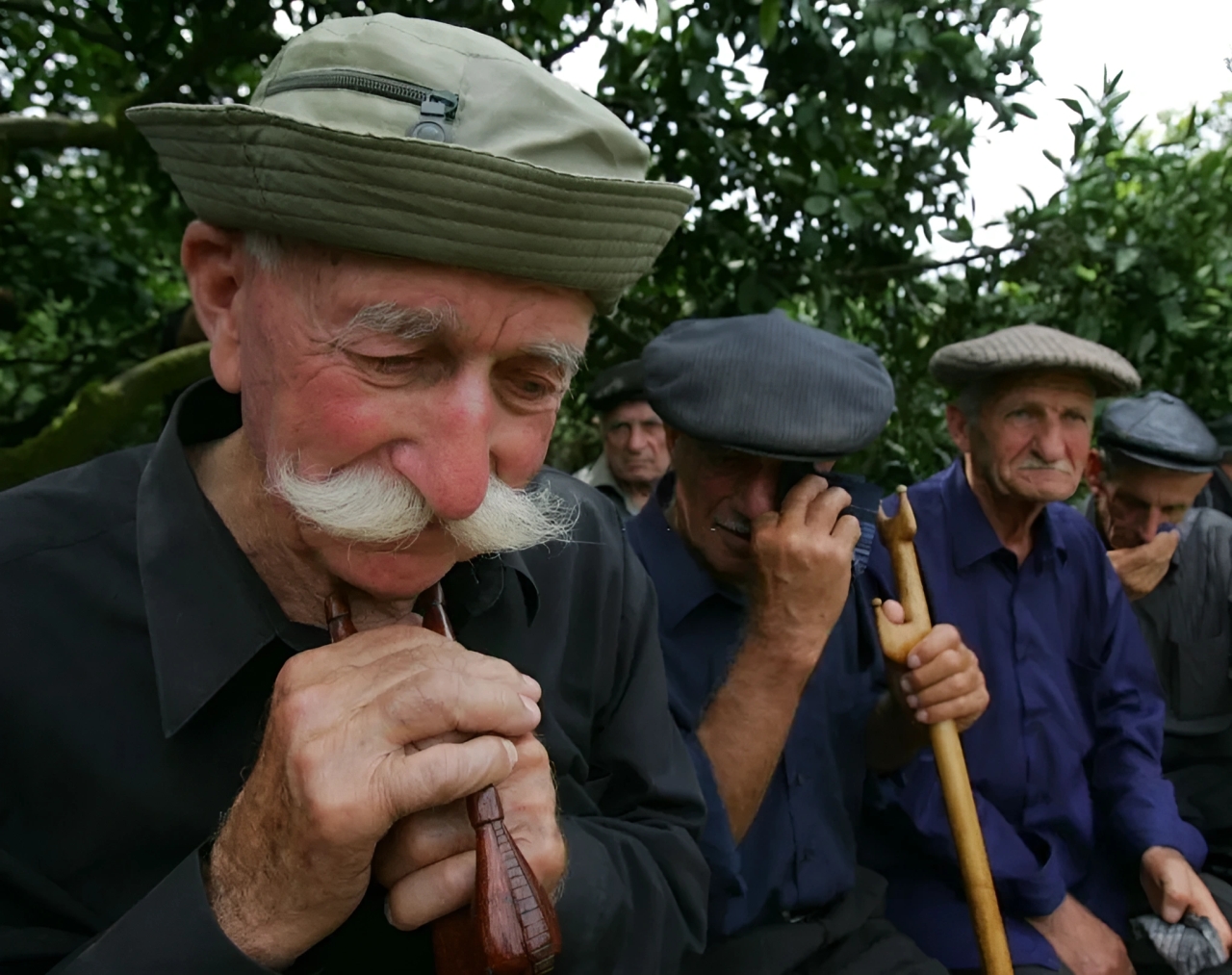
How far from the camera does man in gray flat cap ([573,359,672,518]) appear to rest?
507 centimetres

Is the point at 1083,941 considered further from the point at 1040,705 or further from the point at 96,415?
the point at 96,415

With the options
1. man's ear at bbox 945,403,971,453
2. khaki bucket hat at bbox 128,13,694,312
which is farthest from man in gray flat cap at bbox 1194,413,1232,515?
khaki bucket hat at bbox 128,13,694,312

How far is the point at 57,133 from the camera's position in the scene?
13.5 ft

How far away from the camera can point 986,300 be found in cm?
462

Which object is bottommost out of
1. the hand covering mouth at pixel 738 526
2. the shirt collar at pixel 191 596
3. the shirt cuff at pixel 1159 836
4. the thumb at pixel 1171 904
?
the thumb at pixel 1171 904

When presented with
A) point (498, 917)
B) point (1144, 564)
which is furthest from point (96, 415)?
point (1144, 564)

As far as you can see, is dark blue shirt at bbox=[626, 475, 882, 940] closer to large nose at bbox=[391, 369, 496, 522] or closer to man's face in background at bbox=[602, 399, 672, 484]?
large nose at bbox=[391, 369, 496, 522]

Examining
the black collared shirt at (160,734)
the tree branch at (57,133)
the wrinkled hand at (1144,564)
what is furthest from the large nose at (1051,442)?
the tree branch at (57,133)

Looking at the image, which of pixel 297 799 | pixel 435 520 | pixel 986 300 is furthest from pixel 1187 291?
pixel 297 799

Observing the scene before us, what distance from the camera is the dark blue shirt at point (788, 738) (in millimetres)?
2326

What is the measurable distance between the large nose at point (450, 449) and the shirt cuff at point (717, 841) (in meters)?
1.09

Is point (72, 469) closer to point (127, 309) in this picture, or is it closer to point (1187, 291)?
point (127, 309)

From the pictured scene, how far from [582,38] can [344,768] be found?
3.95 metres

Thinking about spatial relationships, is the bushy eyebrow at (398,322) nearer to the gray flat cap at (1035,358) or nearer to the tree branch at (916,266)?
the gray flat cap at (1035,358)
